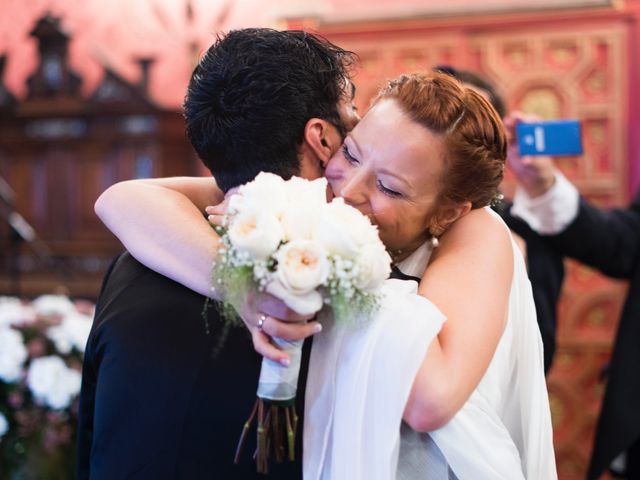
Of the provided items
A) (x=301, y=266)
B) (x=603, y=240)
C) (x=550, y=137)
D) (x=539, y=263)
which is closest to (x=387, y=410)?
(x=301, y=266)

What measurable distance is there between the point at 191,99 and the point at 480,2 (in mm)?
3809

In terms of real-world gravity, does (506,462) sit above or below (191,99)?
below

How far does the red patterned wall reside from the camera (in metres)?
4.62

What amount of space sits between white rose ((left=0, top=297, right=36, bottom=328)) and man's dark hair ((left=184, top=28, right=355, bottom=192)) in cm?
132

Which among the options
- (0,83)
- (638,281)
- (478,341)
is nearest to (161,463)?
(478,341)

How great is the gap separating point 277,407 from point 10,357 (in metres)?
1.43

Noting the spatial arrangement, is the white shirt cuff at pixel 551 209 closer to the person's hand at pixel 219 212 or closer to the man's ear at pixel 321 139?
the man's ear at pixel 321 139

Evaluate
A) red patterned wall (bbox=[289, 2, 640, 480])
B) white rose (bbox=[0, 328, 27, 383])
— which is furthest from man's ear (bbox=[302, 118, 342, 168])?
red patterned wall (bbox=[289, 2, 640, 480])

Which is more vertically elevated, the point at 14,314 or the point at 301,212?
the point at 301,212

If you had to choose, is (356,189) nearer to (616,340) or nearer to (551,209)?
(551,209)

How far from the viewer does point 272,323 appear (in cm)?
113

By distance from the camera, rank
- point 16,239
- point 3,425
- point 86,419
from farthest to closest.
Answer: point 16,239 → point 3,425 → point 86,419

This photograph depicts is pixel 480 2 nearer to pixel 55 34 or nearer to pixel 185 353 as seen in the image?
pixel 55 34

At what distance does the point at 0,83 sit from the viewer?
6.57 meters
